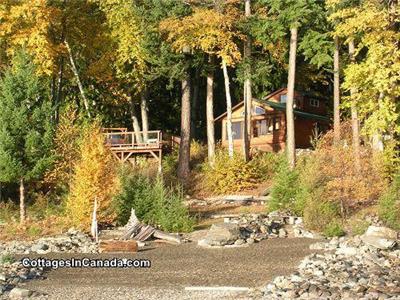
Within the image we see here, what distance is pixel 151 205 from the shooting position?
2575 centimetres

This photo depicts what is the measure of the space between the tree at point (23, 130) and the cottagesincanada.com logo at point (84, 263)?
29.3 ft

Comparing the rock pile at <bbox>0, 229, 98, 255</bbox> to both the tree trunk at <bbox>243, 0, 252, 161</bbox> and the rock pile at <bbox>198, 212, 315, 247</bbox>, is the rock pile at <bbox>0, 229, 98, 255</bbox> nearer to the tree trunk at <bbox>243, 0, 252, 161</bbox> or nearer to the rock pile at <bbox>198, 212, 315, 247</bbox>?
the rock pile at <bbox>198, 212, 315, 247</bbox>

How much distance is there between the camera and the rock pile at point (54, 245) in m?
20.9

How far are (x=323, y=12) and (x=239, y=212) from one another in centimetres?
1153

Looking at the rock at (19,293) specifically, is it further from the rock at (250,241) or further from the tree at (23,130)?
the tree at (23,130)

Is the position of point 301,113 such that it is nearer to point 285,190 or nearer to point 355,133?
point 355,133

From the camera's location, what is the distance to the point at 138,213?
84.2ft

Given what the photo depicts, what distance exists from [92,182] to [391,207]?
10.4m

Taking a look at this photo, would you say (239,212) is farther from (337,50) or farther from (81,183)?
(337,50)

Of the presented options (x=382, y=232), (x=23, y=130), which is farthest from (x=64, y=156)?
(x=382, y=232)

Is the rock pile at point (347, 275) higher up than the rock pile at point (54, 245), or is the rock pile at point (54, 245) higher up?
the rock pile at point (347, 275)

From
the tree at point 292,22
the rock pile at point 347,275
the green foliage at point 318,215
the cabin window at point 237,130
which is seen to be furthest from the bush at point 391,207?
the cabin window at point 237,130

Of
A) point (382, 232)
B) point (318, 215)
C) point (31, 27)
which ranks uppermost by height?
point (31, 27)

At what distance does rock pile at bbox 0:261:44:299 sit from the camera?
47.0 ft
